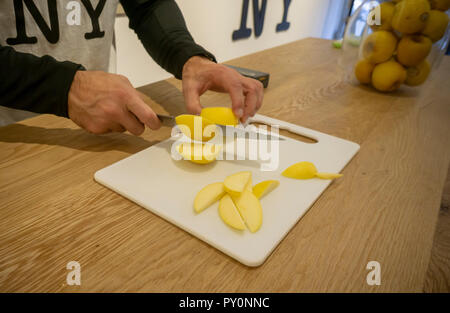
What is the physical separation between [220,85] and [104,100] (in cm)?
33

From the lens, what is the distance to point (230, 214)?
0.51 m

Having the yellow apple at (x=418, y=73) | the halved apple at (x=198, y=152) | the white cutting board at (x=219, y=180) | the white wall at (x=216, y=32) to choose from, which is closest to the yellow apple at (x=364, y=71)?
the yellow apple at (x=418, y=73)

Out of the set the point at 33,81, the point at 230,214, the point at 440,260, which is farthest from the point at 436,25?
the point at 33,81

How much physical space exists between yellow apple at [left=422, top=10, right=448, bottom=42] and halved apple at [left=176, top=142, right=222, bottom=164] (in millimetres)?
796

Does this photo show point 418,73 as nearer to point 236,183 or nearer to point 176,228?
point 236,183

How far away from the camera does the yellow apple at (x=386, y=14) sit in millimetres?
957

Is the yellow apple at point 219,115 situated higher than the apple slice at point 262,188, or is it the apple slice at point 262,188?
the yellow apple at point 219,115

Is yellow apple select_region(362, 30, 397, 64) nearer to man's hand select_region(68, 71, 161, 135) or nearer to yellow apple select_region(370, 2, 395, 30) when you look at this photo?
yellow apple select_region(370, 2, 395, 30)

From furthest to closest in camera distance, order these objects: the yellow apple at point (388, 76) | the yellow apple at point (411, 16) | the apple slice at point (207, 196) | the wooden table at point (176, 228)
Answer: the yellow apple at point (388, 76) → the yellow apple at point (411, 16) → the apple slice at point (207, 196) → the wooden table at point (176, 228)

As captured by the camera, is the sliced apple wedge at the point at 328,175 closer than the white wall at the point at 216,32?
Yes

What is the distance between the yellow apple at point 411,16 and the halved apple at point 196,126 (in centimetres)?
68

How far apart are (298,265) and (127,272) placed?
0.80 ft

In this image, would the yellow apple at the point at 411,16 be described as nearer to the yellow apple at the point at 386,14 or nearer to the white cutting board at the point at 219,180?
the yellow apple at the point at 386,14

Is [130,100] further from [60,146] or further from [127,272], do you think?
[127,272]
